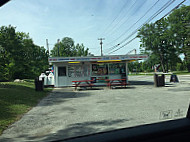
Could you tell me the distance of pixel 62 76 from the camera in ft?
54.2

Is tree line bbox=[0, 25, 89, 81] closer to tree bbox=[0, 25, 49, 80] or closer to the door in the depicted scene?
tree bbox=[0, 25, 49, 80]

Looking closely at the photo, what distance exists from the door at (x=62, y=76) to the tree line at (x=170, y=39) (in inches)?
1072

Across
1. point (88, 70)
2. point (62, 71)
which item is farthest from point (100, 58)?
point (62, 71)

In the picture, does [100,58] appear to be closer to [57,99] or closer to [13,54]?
[57,99]

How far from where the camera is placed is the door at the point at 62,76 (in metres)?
16.5

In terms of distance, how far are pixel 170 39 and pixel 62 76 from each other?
35171 millimetres

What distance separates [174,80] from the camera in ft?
52.0

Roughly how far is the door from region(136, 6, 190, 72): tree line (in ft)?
89.3

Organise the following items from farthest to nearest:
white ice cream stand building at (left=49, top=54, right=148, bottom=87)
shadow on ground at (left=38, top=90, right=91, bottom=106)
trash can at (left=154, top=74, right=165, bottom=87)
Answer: white ice cream stand building at (left=49, top=54, right=148, bottom=87)
trash can at (left=154, top=74, right=165, bottom=87)
shadow on ground at (left=38, top=90, right=91, bottom=106)

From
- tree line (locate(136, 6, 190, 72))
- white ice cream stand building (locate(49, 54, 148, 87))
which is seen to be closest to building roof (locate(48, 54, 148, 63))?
white ice cream stand building (locate(49, 54, 148, 87))

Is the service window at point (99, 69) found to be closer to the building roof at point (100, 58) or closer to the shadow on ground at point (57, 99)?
the building roof at point (100, 58)

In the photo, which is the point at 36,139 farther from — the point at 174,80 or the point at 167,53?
the point at 167,53

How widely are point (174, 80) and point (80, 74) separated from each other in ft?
30.2

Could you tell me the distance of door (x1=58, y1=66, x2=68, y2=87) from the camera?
16469mm
